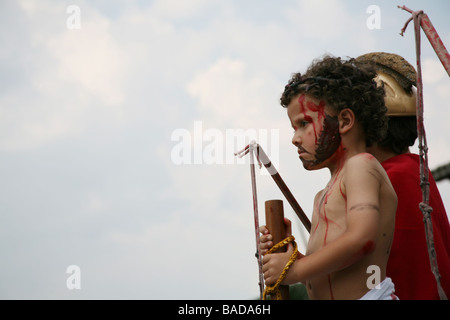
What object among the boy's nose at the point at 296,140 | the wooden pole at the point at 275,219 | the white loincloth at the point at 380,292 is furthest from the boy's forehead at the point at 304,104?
the white loincloth at the point at 380,292

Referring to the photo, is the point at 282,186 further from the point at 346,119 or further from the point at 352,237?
the point at 352,237

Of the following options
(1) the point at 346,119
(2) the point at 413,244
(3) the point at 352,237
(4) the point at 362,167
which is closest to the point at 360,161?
(4) the point at 362,167

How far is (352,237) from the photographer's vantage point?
239 cm

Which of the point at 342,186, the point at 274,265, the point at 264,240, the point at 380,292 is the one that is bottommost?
the point at 380,292

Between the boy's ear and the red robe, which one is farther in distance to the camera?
the red robe

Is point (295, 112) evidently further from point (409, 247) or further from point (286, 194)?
point (409, 247)

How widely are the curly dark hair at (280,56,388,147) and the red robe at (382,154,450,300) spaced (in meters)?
0.54

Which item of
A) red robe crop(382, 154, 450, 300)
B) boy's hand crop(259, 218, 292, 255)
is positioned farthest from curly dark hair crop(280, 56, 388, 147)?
boy's hand crop(259, 218, 292, 255)

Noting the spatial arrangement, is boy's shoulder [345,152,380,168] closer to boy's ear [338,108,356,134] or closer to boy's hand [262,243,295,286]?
boy's ear [338,108,356,134]

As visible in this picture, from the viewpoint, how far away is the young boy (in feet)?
7.98

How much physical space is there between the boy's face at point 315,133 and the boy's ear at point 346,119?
0.07 feet

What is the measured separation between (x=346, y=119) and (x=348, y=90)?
15 cm
